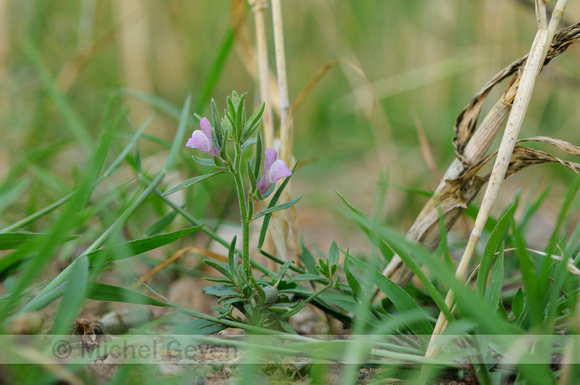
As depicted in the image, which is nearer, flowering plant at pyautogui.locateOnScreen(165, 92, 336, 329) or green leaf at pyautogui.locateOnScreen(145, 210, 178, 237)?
flowering plant at pyautogui.locateOnScreen(165, 92, 336, 329)

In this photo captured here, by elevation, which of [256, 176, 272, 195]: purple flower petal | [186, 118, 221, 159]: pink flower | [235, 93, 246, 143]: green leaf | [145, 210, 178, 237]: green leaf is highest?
[235, 93, 246, 143]: green leaf

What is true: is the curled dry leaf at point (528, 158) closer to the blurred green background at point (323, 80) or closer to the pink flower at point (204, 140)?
the pink flower at point (204, 140)

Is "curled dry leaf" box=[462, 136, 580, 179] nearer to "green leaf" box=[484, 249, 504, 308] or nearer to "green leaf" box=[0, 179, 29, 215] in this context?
"green leaf" box=[484, 249, 504, 308]

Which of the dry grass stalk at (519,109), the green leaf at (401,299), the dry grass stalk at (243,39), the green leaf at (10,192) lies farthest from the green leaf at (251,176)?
the green leaf at (10,192)

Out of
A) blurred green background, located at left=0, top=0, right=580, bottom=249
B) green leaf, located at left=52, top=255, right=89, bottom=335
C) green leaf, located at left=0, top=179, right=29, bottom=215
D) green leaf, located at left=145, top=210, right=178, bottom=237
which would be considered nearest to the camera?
green leaf, located at left=52, top=255, right=89, bottom=335

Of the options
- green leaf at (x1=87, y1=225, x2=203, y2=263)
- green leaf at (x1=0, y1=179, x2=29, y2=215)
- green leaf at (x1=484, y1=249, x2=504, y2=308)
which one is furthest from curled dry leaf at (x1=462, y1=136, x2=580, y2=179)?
green leaf at (x1=0, y1=179, x2=29, y2=215)

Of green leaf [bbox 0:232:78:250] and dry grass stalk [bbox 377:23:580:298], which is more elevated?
dry grass stalk [bbox 377:23:580:298]

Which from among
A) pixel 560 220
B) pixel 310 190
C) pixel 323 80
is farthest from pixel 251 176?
pixel 323 80
